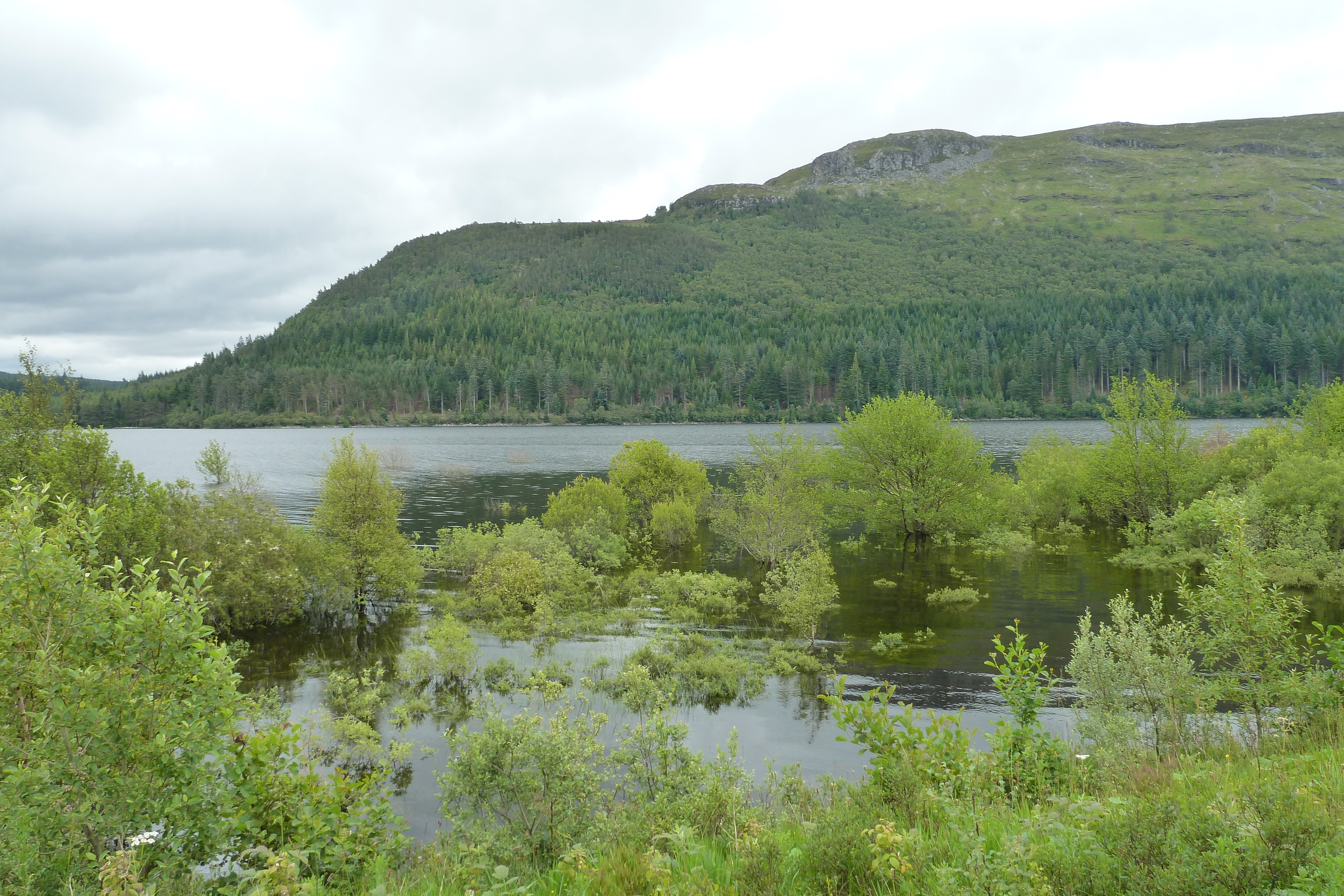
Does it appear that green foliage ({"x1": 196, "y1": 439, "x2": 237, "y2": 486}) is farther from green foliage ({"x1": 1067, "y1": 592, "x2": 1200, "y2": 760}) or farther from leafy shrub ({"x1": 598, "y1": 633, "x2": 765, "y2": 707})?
green foliage ({"x1": 1067, "y1": 592, "x2": 1200, "y2": 760})

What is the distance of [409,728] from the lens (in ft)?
61.4

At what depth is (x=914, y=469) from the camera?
42.5 meters

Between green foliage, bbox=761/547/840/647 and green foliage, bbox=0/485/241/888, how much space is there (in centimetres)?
2028

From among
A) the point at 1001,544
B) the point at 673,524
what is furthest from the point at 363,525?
the point at 1001,544

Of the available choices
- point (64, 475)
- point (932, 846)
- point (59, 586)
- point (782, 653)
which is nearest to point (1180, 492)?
point (782, 653)

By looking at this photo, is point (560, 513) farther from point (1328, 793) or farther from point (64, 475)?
point (1328, 793)

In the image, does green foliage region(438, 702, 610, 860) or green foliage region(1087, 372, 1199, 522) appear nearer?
green foliage region(438, 702, 610, 860)

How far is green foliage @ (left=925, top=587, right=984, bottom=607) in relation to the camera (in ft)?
97.3

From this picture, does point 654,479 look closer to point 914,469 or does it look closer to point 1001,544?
point 914,469

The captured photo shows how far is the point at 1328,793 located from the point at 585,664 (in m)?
→ 20.4

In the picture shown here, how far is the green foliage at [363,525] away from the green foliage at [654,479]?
21214mm

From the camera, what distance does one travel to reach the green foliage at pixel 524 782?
9.80 metres

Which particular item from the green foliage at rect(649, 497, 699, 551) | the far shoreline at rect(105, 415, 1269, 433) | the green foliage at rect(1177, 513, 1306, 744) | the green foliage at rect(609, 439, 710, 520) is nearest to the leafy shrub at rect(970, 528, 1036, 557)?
the green foliage at rect(649, 497, 699, 551)

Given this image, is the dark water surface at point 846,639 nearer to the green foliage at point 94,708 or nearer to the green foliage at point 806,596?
the green foliage at point 806,596
